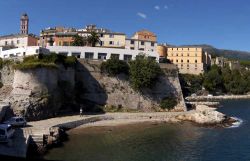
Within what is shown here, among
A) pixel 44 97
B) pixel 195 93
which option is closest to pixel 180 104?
pixel 44 97

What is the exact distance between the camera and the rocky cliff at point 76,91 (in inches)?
1656

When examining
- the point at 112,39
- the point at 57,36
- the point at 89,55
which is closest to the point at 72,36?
the point at 57,36

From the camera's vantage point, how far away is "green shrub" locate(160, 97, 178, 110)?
57.0 meters

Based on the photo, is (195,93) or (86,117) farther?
(195,93)

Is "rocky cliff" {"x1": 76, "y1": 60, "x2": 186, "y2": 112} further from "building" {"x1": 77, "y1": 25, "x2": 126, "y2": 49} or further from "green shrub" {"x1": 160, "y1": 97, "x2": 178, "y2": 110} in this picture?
"building" {"x1": 77, "y1": 25, "x2": 126, "y2": 49}

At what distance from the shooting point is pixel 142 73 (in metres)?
55.0

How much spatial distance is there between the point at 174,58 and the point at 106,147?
9265cm

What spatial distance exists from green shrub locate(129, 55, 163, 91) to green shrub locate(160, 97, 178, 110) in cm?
381

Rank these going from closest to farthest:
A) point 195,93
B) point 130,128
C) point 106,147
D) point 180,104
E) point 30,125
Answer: point 106,147 < point 30,125 < point 130,128 < point 180,104 < point 195,93

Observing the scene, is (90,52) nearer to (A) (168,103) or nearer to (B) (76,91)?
(B) (76,91)

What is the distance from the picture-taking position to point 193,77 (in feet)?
366

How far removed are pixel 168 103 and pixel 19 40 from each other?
159 feet

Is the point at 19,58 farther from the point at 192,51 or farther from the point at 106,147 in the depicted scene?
the point at 192,51

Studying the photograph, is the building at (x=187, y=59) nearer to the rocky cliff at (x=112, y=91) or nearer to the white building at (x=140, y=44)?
the white building at (x=140, y=44)
